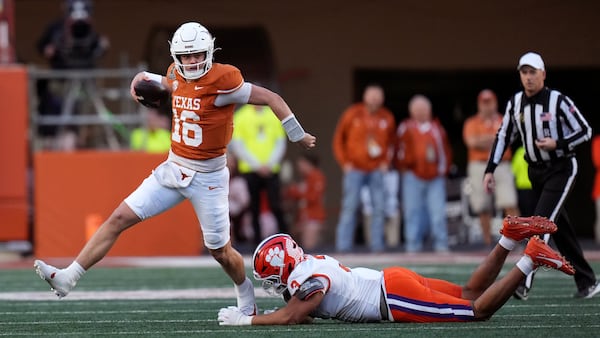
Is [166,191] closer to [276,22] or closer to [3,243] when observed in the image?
[3,243]

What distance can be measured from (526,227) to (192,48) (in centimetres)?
214

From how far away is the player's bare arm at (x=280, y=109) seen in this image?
710 cm

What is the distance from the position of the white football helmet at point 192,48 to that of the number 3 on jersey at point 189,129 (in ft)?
0.74

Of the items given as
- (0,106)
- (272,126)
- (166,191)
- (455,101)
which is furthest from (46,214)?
(455,101)

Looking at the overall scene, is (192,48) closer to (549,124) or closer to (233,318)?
(233,318)

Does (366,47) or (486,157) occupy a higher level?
(366,47)

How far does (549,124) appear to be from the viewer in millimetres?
8523

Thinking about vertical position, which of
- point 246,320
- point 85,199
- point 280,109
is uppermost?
point 280,109

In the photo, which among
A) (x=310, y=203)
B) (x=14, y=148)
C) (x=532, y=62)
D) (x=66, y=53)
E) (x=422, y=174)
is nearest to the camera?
(x=532, y=62)

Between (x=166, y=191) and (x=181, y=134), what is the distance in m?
0.35

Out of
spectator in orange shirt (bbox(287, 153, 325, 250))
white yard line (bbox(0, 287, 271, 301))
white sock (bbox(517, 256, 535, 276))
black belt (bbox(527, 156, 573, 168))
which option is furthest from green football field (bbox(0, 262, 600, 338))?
spectator in orange shirt (bbox(287, 153, 325, 250))

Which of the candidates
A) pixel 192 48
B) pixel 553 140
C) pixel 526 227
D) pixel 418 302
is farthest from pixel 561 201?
pixel 192 48

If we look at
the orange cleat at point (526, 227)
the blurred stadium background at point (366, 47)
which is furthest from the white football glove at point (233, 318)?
the blurred stadium background at point (366, 47)

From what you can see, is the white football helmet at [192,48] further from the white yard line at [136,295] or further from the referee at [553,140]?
the referee at [553,140]
